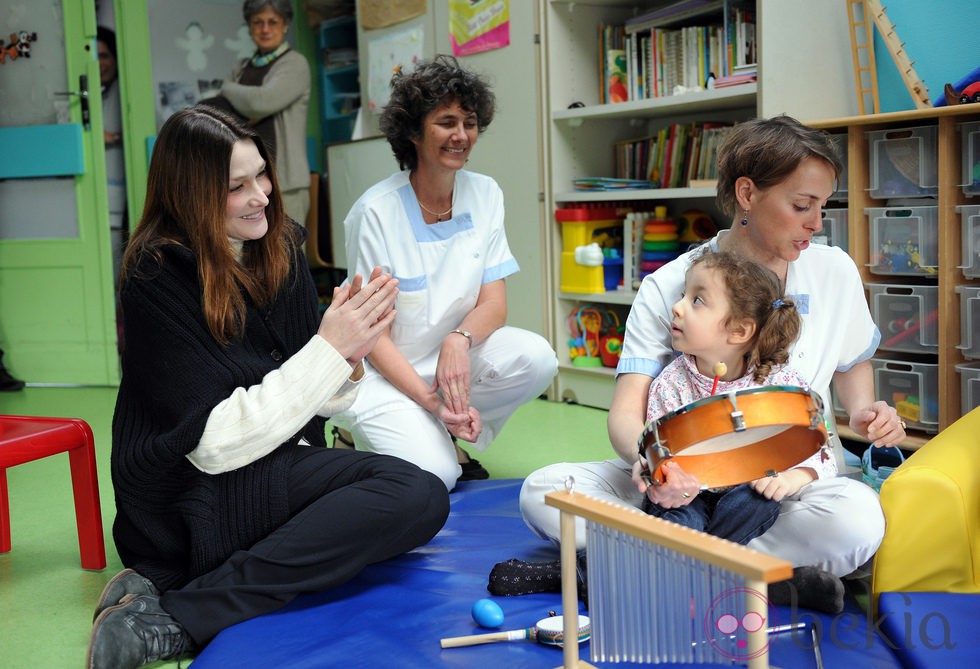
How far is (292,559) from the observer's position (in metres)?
1.88

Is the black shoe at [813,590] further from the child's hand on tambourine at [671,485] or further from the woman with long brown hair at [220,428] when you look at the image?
the woman with long brown hair at [220,428]

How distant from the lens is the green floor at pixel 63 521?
6.42 feet

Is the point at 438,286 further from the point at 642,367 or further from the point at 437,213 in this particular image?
the point at 642,367

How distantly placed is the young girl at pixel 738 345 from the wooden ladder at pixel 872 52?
4.86 feet

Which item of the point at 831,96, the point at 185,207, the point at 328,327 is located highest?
the point at 831,96


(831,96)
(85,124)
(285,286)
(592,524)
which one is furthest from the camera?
(85,124)

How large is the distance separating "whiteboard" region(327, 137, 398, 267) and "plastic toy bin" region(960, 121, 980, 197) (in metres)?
2.53

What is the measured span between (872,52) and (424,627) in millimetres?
2237

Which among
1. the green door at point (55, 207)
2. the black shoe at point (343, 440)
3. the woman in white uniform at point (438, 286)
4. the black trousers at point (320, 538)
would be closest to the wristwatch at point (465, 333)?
the woman in white uniform at point (438, 286)

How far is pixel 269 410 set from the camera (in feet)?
5.97

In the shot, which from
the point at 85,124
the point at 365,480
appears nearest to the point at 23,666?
the point at 365,480

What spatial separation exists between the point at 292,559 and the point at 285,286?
0.55 metres

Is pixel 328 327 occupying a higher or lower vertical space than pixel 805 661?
higher

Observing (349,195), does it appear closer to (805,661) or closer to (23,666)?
(23,666)
